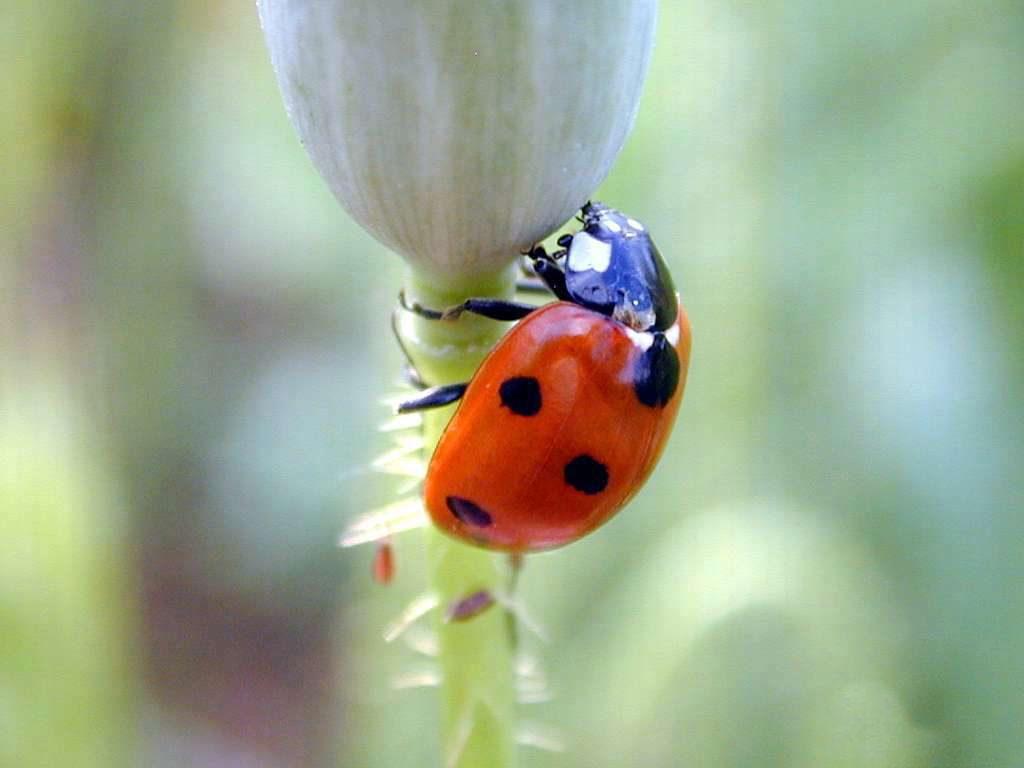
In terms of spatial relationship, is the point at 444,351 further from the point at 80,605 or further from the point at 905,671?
the point at 905,671

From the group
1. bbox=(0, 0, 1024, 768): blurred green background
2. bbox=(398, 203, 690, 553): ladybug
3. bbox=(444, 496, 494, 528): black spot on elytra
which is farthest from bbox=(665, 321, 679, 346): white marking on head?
bbox=(0, 0, 1024, 768): blurred green background

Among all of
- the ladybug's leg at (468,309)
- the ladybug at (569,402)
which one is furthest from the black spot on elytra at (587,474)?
the ladybug's leg at (468,309)

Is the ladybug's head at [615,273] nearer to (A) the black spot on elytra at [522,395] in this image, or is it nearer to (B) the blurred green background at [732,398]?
(A) the black spot on elytra at [522,395]

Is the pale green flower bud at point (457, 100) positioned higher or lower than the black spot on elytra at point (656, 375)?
higher

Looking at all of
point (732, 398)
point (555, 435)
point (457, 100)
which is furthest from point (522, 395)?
point (732, 398)

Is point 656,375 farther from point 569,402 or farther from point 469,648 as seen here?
point 469,648

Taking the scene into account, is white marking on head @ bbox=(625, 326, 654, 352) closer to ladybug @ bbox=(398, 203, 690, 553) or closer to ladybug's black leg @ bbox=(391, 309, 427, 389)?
ladybug @ bbox=(398, 203, 690, 553)

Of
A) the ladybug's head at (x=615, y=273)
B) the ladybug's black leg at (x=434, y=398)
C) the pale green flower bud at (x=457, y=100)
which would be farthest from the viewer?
the ladybug's head at (x=615, y=273)

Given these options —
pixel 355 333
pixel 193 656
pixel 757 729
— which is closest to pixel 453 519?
pixel 757 729
